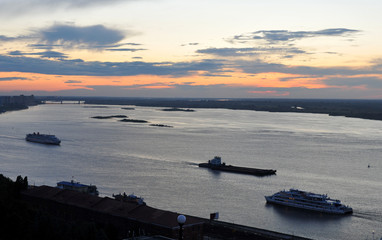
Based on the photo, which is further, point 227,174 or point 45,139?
point 45,139

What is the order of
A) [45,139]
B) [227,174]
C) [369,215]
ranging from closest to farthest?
1. [369,215]
2. [227,174]
3. [45,139]

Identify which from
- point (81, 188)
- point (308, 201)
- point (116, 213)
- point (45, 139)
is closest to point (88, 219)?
point (116, 213)

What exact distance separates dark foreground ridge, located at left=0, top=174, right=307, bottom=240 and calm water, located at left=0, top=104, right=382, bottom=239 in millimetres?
2934

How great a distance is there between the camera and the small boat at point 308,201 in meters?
25.3

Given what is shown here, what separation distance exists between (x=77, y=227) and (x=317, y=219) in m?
14.2

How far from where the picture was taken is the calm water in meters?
24.0

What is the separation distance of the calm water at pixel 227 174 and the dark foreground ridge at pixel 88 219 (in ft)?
9.62

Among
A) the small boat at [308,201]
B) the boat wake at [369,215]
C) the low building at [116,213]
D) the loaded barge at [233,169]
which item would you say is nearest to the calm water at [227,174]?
the boat wake at [369,215]

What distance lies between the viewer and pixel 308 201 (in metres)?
26.4

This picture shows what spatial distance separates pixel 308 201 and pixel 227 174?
425 inches

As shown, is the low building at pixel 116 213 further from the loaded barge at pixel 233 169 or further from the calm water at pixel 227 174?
the loaded barge at pixel 233 169

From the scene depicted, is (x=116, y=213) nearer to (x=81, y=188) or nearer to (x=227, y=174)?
(x=81, y=188)

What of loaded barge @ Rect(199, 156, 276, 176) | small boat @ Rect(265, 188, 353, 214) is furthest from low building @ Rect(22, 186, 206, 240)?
loaded barge @ Rect(199, 156, 276, 176)

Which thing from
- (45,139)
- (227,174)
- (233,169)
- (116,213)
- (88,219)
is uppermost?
(45,139)
